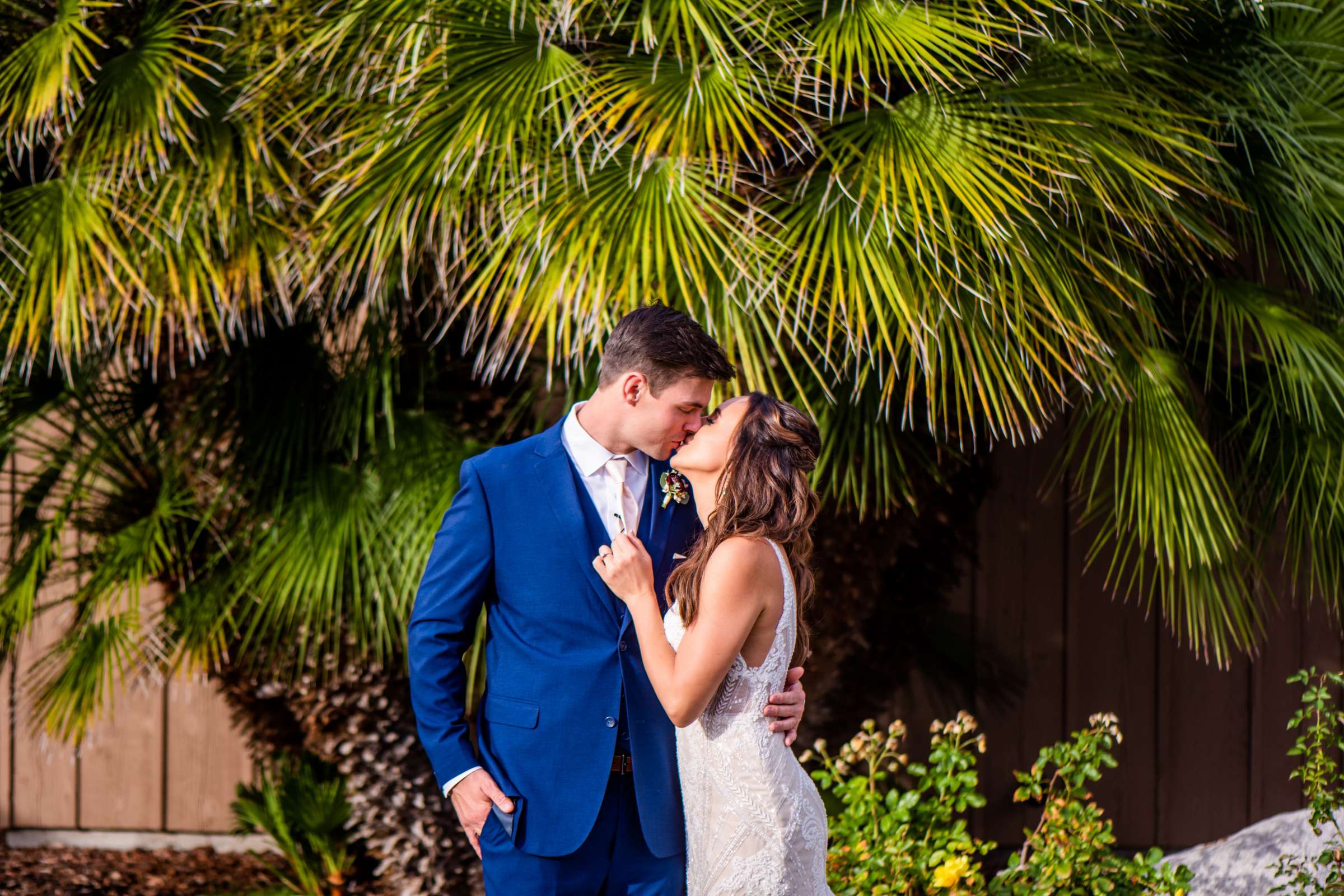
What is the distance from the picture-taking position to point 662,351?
177 centimetres

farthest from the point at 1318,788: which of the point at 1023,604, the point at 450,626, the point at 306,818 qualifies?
the point at 306,818

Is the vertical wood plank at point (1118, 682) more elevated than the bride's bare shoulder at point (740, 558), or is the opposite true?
the bride's bare shoulder at point (740, 558)

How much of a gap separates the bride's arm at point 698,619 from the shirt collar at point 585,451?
19 centimetres

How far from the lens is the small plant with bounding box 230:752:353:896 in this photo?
352cm

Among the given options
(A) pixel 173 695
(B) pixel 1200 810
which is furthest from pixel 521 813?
(B) pixel 1200 810

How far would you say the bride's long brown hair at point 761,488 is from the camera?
68.0 inches

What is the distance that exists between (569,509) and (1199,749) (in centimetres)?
328

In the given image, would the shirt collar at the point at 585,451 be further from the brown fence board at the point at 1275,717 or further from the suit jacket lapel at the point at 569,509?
the brown fence board at the point at 1275,717

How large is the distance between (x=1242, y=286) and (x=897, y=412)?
37.1 inches

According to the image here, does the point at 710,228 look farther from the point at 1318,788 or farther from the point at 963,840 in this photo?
the point at 1318,788

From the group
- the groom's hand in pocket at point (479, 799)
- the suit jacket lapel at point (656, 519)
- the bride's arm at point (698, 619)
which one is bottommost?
the groom's hand in pocket at point (479, 799)

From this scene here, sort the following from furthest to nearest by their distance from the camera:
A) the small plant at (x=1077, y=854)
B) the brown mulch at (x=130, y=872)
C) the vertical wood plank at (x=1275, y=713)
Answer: the vertical wood plank at (x=1275, y=713) → the brown mulch at (x=130, y=872) → the small plant at (x=1077, y=854)

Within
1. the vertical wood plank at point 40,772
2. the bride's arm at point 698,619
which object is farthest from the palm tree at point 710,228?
the vertical wood plank at point 40,772

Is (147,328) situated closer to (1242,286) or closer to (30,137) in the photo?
(30,137)
